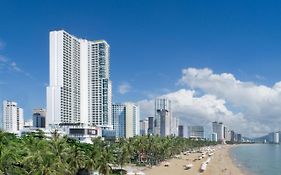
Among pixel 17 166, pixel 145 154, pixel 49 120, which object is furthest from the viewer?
pixel 49 120

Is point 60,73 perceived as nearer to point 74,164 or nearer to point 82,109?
point 82,109

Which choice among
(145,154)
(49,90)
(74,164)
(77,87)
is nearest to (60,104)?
(49,90)

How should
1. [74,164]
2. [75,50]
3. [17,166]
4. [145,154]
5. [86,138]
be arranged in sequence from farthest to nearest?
[75,50]
[86,138]
[145,154]
[74,164]
[17,166]

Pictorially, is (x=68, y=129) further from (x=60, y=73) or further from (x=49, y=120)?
(x=60, y=73)

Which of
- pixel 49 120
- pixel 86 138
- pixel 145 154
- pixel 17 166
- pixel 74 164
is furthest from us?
pixel 49 120

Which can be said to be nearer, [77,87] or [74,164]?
[74,164]

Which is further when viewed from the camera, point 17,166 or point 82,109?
point 82,109

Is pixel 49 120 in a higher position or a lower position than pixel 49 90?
lower

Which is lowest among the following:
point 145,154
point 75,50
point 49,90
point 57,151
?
point 145,154

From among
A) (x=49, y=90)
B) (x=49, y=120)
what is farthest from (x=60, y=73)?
(x=49, y=120)
